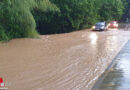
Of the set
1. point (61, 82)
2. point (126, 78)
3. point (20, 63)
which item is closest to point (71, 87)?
point (61, 82)

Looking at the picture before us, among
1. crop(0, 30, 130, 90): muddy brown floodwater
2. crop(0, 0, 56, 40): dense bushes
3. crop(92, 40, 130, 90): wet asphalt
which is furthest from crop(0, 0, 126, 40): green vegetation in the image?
crop(92, 40, 130, 90): wet asphalt

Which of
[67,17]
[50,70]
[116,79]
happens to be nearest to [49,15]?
[67,17]

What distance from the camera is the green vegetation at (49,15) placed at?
1661 centimetres

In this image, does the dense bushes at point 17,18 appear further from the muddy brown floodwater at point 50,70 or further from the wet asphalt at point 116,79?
the wet asphalt at point 116,79

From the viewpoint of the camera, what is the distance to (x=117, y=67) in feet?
31.2

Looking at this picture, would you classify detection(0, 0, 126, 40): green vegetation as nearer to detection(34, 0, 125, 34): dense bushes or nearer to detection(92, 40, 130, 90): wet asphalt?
detection(34, 0, 125, 34): dense bushes

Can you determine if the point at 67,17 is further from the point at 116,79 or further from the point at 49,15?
the point at 116,79

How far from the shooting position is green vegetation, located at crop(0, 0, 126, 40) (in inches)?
654

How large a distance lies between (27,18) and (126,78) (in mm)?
11135

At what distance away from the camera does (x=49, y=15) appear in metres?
33.1

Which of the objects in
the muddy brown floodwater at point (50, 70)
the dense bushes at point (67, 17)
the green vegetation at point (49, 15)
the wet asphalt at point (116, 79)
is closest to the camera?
the wet asphalt at point (116, 79)

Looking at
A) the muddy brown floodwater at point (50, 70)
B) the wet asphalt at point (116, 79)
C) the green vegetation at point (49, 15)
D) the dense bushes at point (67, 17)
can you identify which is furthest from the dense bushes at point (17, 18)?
the dense bushes at point (67, 17)

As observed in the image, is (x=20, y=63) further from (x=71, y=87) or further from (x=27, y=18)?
(x=27, y=18)

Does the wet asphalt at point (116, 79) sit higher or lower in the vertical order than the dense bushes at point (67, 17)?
lower
